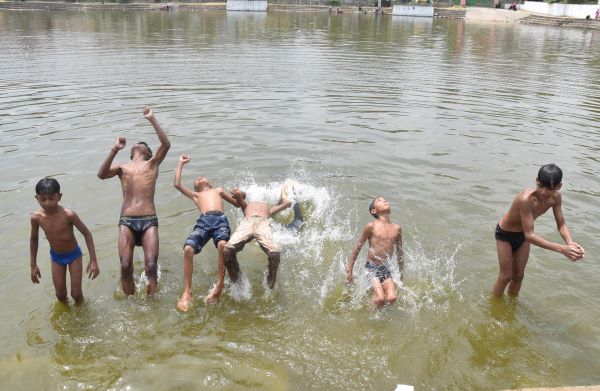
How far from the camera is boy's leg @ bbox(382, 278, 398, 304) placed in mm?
6309

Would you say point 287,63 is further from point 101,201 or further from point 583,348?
point 583,348

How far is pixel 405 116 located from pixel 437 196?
19.5 ft

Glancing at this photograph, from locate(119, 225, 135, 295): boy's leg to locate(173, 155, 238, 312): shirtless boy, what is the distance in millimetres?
682

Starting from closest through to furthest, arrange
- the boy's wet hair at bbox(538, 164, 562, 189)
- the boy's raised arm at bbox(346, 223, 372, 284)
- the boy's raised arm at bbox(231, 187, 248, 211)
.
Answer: the boy's wet hair at bbox(538, 164, 562, 189) → the boy's raised arm at bbox(346, 223, 372, 284) → the boy's raised arm at bbox(231, 187, 248, 211)

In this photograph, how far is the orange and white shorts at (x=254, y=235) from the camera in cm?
648

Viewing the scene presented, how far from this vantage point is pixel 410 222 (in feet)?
28.3

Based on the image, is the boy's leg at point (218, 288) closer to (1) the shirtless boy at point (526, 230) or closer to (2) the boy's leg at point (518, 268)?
(1) the shirtless boy at point (526, 230)

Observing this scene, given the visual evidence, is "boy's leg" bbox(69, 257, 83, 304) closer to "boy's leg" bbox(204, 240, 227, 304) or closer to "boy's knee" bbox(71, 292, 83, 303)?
"boy's knee" bbox(71, 292, 83, 303)

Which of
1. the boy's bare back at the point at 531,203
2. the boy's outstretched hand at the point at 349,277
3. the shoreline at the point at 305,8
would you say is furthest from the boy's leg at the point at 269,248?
the shoreline at the point at 305,8

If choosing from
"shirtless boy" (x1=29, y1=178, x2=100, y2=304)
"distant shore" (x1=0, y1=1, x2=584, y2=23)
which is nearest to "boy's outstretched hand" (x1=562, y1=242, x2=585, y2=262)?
"shirtless boy" (x1=29, y1=178, x2=100, y2=304)

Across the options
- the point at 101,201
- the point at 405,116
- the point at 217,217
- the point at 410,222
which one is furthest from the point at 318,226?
Result: the point at 405,116

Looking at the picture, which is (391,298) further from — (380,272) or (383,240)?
(383,240)

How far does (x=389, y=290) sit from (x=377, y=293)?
165 millimetres

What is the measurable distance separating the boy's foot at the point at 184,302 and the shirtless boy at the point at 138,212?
45 cm
